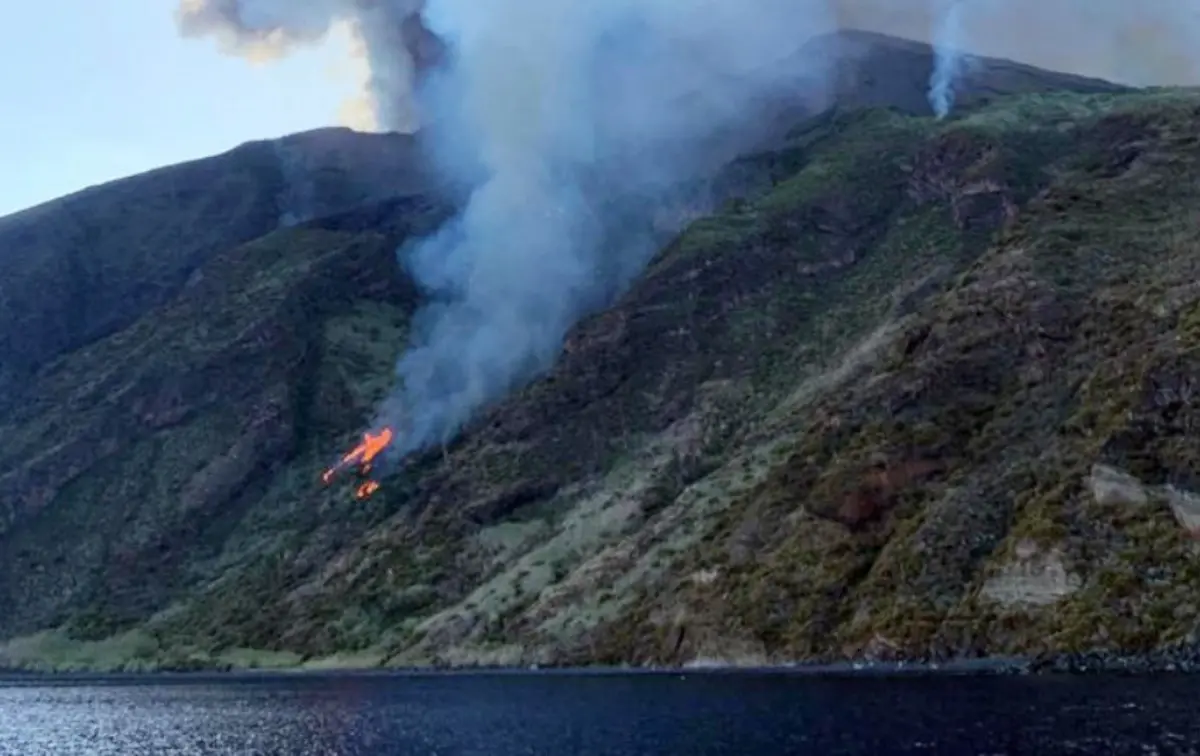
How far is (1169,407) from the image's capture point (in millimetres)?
148375

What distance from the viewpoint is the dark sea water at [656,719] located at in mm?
75062

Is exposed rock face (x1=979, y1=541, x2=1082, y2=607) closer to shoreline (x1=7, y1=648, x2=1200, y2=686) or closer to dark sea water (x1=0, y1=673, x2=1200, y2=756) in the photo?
shoreline (x1=7, y1=648, x2=1200, y2=686)

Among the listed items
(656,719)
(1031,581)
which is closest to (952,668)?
(1031,581)

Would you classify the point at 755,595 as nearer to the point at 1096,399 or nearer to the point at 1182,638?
the point at 1096,399

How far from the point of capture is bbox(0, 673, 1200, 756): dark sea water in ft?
246

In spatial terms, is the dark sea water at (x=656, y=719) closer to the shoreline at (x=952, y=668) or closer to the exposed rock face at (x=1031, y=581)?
the shoreline at (x=952, y=668)

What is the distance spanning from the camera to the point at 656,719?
99.5 metres

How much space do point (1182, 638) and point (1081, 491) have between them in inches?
1073

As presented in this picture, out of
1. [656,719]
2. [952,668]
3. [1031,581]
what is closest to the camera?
[656,719]

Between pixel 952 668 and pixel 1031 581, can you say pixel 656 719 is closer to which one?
pixel 952 668

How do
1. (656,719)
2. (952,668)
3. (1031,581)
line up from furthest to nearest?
(1031,581), (952,668), (656,719)

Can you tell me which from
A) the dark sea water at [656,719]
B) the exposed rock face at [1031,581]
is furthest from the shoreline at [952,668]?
the exposed rock face at [1031,581]

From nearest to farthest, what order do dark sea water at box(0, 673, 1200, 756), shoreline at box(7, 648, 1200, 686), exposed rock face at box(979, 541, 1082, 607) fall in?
dark sea water at box(0, 673, 1200, 756)
shoreline at box(7, 648, 1200, 686)
exposed rock face at box(979, 541, 1082, 607)

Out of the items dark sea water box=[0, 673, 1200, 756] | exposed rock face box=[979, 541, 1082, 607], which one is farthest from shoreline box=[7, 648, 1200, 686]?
exposed rock face box=[979, 541, 1082, 607]
